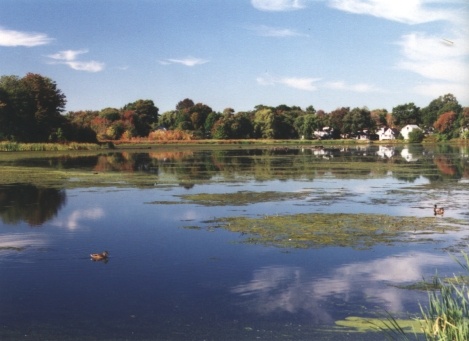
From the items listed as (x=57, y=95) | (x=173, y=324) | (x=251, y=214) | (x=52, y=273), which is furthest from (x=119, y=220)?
(x=57, y=95)

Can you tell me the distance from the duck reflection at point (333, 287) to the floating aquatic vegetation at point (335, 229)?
185 centimetres

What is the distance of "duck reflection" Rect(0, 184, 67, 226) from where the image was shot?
57.7ft

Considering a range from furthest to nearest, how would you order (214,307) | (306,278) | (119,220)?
(119,220), (306,278), (214,307)

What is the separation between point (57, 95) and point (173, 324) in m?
77.0

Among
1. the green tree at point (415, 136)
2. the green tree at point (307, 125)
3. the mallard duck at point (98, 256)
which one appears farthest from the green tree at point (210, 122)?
the mallard duck at point (98, 256)

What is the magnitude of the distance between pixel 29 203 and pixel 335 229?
12.0 metres

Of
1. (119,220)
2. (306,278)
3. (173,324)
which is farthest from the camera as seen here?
(119,220)

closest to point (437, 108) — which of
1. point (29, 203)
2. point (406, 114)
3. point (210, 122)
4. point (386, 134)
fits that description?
point (406, 114)

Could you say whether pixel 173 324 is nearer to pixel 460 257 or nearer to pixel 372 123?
pixel 460 257

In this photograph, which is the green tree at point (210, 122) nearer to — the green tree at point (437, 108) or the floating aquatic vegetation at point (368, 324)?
the green tree at point (437, 108)

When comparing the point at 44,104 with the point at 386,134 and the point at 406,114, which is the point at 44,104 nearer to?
the point at 386,134

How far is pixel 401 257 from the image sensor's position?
39.9 ft

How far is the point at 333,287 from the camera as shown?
998cm

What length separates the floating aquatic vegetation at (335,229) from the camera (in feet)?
45.3
